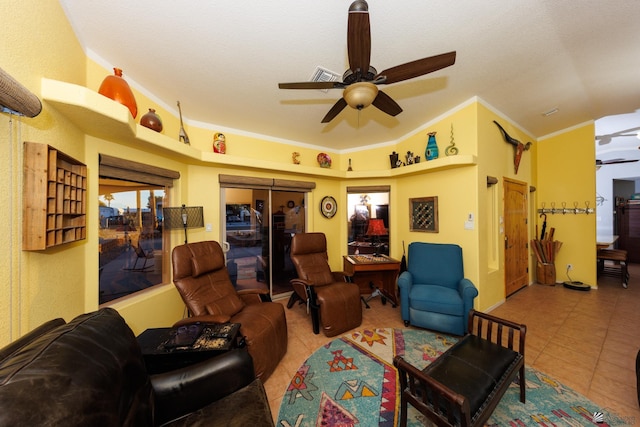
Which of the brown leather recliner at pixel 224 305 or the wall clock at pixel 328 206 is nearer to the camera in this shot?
the brown leather recliner at pixel 224 305

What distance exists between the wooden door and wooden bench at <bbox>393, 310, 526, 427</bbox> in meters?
2.36

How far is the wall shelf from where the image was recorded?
1.32 meters

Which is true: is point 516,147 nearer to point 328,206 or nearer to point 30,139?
point 328,206

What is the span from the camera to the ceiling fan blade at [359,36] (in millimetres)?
1206

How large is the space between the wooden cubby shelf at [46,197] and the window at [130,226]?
2.02 ft

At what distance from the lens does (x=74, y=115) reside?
1.49 m

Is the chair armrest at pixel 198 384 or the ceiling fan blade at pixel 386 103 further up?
the ceiling fan blade at pixel 386 103

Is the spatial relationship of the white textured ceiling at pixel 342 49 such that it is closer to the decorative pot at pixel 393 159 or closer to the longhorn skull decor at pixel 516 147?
the longhorn skull decor at pixel 516 147

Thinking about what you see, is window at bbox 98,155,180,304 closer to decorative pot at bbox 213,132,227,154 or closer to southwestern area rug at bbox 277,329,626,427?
decorative pot at bbox 213,132,227,154

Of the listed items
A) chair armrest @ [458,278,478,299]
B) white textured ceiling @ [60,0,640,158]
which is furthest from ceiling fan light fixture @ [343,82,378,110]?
chair armrest @ [458,278,478,299]

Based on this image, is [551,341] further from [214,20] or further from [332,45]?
[214,20]

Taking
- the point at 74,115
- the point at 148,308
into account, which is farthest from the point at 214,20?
the point at 148,308

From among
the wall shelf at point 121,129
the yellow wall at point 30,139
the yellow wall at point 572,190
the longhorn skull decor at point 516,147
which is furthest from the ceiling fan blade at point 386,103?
the yellow wall at point 572,190

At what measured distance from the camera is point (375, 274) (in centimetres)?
368
